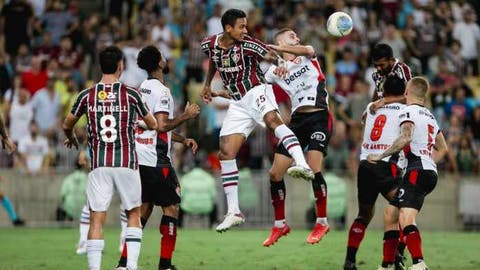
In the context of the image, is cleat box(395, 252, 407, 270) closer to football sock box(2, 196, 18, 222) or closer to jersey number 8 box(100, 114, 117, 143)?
jersey number 8 box(100, 114, 117, 143)

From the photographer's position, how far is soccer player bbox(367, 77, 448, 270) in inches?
630

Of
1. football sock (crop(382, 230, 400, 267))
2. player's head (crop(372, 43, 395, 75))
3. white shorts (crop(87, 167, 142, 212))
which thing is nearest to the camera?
white shorts (crop(87, 167, 142, 212))

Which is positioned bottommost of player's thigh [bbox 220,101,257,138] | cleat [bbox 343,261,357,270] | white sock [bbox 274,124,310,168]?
cleat [bbox 343,261,357,270]

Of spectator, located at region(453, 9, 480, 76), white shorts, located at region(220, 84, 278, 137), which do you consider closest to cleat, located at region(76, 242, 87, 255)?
white shorts, located at region(220, 84, 278, 137)

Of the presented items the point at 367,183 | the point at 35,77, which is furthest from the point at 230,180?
the point at 35,77

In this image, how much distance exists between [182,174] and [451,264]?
10.3m

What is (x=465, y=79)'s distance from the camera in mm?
31094

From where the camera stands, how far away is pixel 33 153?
28.0 m

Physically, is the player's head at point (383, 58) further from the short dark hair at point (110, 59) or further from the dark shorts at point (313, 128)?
the short dark hair at point (110, 59)

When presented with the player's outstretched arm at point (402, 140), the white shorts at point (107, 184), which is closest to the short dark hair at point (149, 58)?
the white shorts at point (107, 184)

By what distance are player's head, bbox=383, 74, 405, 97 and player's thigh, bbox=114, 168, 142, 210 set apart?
3.85 metres

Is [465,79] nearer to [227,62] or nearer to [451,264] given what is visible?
[451,264]

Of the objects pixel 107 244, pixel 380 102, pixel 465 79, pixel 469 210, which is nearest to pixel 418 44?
pixel 465 79

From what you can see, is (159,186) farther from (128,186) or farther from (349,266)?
(349,266)
